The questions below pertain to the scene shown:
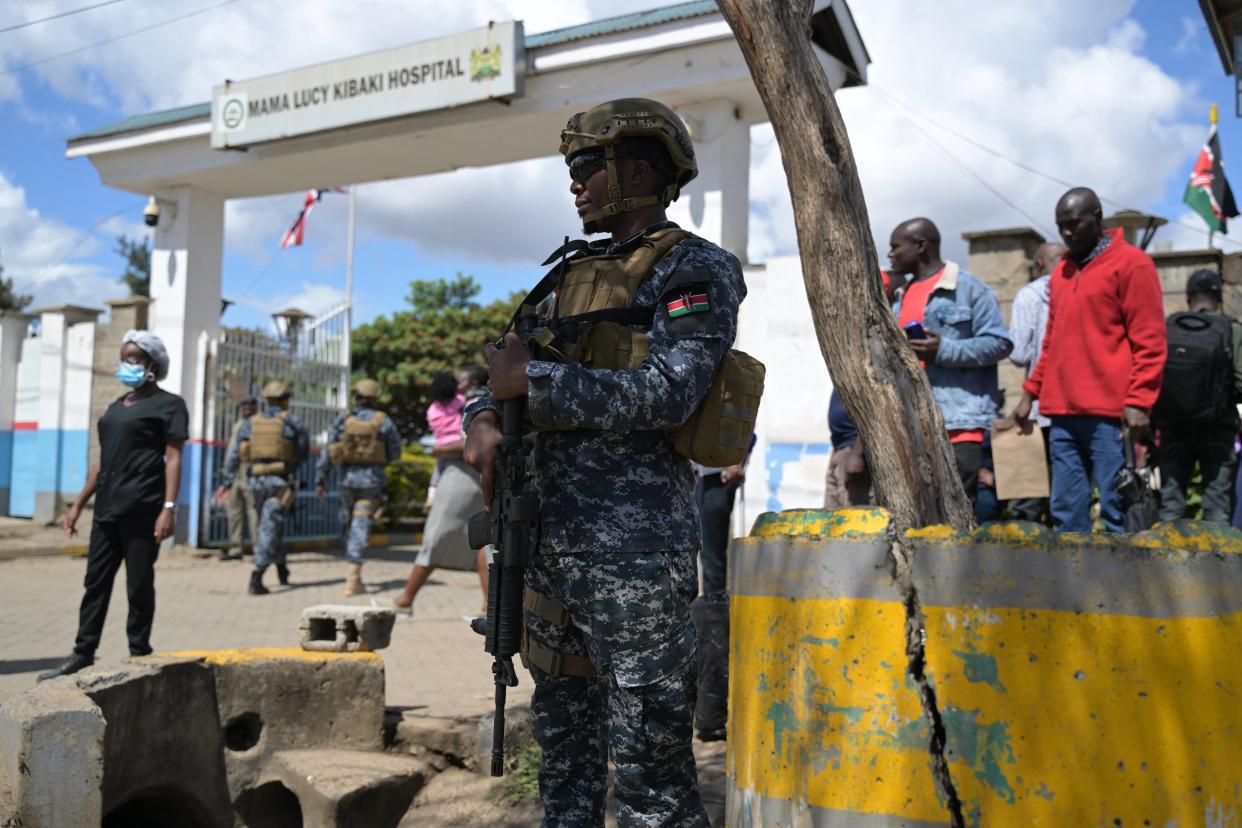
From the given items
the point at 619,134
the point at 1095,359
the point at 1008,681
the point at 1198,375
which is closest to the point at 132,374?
the point at 619,134

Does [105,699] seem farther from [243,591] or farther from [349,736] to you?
[243,591]

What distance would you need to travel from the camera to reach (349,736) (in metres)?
4.61

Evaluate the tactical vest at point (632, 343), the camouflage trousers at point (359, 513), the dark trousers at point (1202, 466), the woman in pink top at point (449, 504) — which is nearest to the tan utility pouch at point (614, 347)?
the tactical vest at point (632, 343)

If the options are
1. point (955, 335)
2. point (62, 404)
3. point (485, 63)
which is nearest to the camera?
point (955, 335)

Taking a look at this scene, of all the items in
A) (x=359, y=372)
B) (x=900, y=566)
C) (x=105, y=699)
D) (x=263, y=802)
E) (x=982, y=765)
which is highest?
(x=359, y=372)

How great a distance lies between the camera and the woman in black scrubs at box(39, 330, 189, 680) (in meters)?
5.28

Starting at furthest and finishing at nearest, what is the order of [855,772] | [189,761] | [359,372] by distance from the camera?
[359,372], [189,761], [855,772]

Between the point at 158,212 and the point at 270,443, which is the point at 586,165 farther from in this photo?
the point at 158,212

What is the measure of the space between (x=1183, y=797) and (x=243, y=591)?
8669mm

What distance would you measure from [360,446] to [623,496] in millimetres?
6821

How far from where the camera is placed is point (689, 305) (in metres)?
2.29

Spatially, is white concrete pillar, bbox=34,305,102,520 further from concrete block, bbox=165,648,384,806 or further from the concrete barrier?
the concrete barrier

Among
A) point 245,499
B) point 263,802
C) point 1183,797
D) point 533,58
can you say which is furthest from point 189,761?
point 245,499

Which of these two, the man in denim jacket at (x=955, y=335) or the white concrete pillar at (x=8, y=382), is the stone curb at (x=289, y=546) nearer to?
the white concrete pillar at (x=8, y=382)
